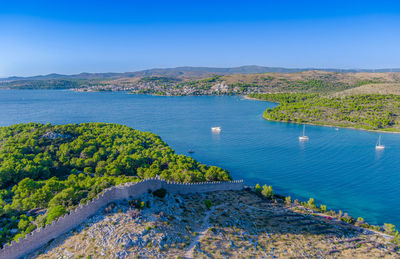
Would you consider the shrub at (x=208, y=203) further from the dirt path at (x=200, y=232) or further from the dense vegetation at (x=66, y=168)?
the dense vegetation at (x=66, y=168)

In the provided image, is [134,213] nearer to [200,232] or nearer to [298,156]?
[200,232]

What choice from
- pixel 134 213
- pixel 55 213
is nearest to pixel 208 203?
pixel 134 213

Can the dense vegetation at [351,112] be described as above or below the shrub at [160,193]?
below

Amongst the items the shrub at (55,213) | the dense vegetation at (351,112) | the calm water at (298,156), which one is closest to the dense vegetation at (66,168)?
the shrub at (55,213)

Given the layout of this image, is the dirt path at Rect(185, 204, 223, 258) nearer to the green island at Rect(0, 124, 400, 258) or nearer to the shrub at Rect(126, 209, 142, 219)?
the green island at Rect(0, 124, 400, 258)

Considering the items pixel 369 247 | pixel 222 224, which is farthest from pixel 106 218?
pixel 369 247

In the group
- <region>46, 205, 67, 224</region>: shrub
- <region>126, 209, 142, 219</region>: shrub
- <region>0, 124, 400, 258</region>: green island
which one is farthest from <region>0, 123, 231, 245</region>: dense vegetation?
<region>126, 209, 142, 219</region>: shrub
